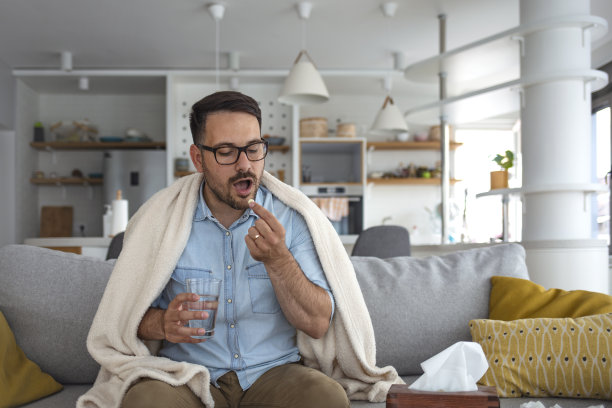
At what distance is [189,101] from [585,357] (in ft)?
20.7

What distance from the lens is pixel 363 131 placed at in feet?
27.1

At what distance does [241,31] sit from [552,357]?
4956 mm

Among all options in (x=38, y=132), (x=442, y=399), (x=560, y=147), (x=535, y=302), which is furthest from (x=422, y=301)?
(x=38, y=132)

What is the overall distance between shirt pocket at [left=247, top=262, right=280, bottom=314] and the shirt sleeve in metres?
0.10

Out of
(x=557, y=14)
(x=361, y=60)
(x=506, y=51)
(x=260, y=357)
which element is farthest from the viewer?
(x=361, y=60)

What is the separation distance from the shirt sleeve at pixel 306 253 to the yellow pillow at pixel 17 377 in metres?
0.82

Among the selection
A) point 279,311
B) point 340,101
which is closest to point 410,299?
point 279,311

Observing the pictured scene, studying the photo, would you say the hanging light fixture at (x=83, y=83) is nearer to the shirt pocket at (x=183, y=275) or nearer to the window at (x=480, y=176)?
the window at (x=480, y=176)

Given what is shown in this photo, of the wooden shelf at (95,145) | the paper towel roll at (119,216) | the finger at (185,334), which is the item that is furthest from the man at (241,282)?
the wooden shelf at (95,145)

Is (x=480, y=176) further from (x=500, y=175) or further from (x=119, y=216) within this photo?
(x=119, y=216)

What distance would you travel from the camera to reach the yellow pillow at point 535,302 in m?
1.96

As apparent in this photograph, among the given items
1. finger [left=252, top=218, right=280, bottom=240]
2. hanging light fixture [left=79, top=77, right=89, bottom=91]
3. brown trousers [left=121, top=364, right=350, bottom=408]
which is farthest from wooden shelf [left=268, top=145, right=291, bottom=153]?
finger [left=252, top=218, right=280, bottom=240]

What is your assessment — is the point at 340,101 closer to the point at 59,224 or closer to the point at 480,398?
the point at 59,224

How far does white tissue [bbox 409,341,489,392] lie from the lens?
1.13 metres
